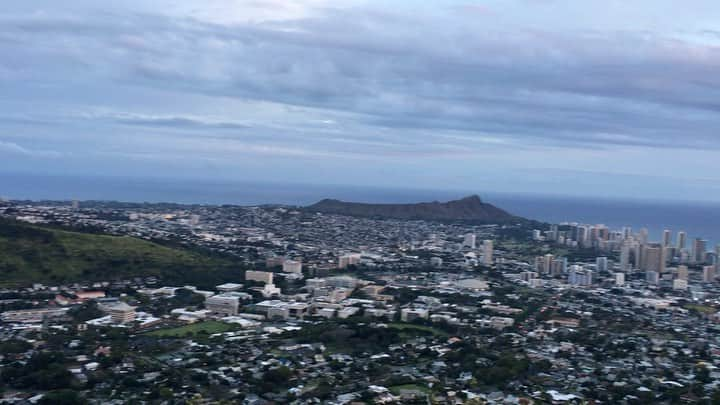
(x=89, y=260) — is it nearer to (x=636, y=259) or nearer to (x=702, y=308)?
(x=702, y=308)

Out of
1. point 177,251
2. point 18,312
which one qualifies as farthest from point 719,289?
point 18,312

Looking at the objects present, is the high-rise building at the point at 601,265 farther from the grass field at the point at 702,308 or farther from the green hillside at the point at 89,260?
the green hillside at the point at 89,260

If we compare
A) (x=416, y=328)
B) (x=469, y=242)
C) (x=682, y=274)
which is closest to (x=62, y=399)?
(x=416, y=328)

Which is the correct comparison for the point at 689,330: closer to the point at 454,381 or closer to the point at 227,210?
the point at 454,381

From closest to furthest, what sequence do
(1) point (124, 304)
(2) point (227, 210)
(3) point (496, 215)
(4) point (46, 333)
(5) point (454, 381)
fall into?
(5) point (454, 381) → (4) point (46, 333) → (1) point (124, 304) → (2) point (227, 210) → (3) point (496, 215)

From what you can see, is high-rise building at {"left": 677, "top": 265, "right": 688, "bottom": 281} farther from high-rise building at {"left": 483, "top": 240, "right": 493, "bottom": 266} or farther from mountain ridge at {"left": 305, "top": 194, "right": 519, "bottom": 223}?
mountain ridge at {"left": 305, "top": 194, "right": 519, "bottom": 223}

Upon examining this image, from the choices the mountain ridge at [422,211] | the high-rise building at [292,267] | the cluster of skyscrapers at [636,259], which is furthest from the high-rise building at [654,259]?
the mountain ridge at [422,211]

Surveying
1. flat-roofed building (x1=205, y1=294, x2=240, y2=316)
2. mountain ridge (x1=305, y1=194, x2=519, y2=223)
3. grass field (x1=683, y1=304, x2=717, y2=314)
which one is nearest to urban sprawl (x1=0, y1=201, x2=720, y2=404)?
flat-roofed building (x1=205, y1=294, x2=240, y2=316)

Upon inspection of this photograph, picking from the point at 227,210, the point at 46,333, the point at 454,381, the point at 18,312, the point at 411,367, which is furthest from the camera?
the point at 227,210
